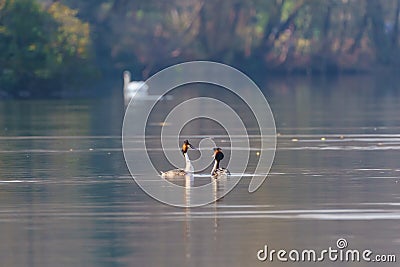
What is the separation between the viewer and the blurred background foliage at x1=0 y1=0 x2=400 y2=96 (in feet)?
280

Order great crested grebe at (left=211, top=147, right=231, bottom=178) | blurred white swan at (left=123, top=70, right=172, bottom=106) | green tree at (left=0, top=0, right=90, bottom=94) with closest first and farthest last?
1. great crested grebe at (left=211, top=147, right=231, bottom=178)
2. blurred white swan at (left=123, top=70, right=172, bottom=106)
3. green tree at (left=0, top=0, right=90, bottom=94)

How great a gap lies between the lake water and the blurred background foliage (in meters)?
37.7

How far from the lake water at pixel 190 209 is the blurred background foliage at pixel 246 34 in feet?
124

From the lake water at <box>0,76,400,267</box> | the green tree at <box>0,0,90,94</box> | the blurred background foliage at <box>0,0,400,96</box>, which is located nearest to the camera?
the lake water at <box>0,76,400,267</box>

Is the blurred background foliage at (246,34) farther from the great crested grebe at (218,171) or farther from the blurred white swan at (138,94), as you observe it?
the great crested grebe at (218,171)

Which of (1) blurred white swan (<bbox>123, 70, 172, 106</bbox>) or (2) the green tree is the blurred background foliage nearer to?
(2) the green tree

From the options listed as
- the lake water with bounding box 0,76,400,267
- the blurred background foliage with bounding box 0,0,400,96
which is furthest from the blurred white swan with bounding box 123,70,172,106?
the lake water with bounding box 0,76,400,267

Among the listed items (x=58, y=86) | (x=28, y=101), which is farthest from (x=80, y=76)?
(x=28, y=101)

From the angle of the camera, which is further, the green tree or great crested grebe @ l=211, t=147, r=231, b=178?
the green tree

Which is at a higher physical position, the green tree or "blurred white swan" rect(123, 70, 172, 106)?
the green tree

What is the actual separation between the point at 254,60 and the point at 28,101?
36853mm

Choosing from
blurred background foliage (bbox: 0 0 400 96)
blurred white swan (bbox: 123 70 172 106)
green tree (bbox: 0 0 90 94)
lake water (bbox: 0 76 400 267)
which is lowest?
lake water (bbox: 0 76 400 267)

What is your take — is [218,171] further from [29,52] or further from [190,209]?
[29,52]

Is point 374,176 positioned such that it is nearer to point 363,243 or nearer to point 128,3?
point 363,243
